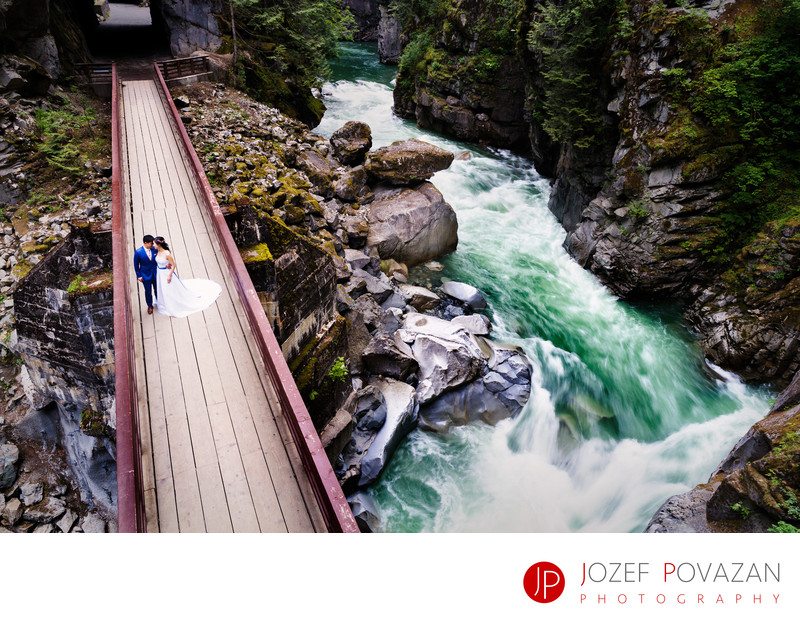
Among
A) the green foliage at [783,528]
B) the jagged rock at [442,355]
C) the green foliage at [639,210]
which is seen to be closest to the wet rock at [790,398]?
the green foliage at [783,528]

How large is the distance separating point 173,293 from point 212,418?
2371 mm

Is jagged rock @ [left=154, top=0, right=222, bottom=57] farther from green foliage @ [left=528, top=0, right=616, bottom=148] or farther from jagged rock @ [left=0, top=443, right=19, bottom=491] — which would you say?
jagged rock @ [left=0, top=443, right=19, bottom=491]

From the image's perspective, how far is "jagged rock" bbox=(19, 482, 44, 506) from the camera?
8.55 metres

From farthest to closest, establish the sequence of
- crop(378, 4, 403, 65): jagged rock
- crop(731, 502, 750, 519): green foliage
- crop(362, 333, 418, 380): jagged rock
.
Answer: crop(378, 4, 403, 65): jagged rock, crop(362, 333, 418, 380): jagged rock, crop(731, 502, 750, 519): green foliage

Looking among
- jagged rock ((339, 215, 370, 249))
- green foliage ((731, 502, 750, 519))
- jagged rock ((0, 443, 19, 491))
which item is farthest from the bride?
green foliage ((731, 502, 750, 519))

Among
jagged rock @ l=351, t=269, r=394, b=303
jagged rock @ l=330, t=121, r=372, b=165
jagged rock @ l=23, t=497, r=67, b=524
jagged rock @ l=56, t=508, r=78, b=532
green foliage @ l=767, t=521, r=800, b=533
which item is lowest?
jagged rock @ l=56, t=508, r=78, b=532

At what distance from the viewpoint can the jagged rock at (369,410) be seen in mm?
9742

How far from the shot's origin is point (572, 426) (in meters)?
10.9

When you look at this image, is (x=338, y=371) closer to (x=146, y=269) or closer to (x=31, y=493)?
(x=146, y=269)

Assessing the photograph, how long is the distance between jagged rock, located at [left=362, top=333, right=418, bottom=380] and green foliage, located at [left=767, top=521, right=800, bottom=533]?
703 cm

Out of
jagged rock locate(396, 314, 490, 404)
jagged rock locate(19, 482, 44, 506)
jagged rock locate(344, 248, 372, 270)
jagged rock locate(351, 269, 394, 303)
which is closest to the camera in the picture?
jagged rock locate(19, 482, 44, 506)

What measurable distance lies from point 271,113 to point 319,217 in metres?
6.43
